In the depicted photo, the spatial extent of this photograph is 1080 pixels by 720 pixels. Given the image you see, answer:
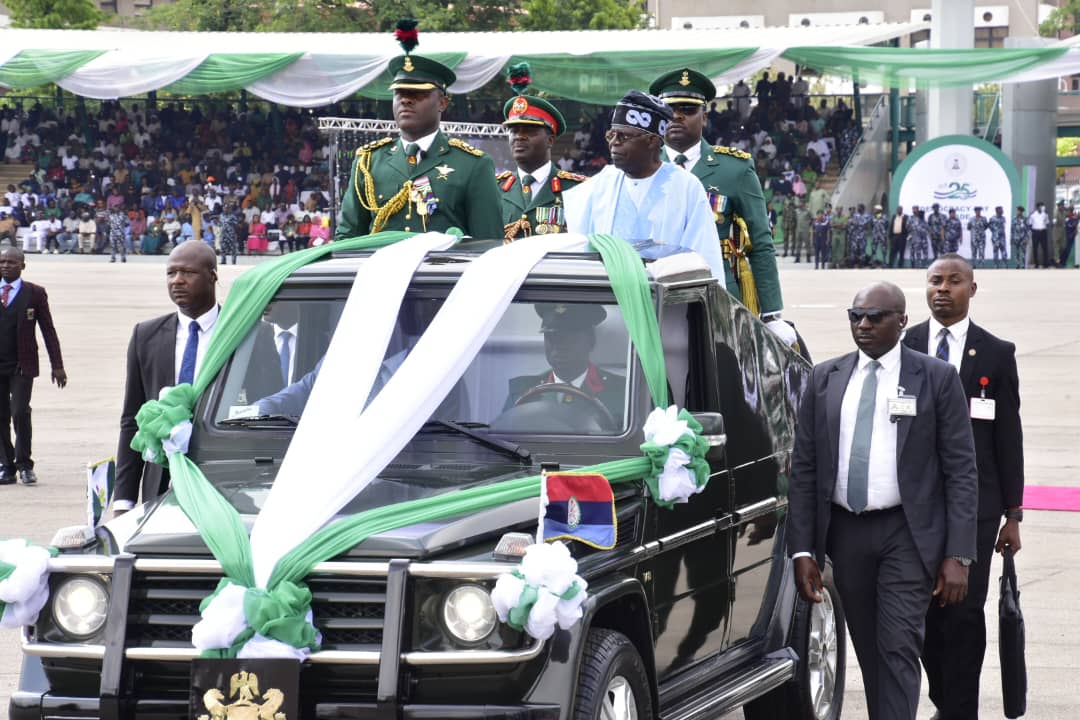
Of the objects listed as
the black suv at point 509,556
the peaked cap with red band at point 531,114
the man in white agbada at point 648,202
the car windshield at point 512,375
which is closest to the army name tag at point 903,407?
the black suv at point 509,556

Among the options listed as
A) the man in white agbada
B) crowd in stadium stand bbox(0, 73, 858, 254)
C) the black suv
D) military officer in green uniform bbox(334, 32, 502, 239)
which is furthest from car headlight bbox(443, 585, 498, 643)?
crowd in stadium stand bbox(0, 73, 858, 254)

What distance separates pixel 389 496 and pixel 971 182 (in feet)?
131

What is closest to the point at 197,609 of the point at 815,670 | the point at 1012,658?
the point at 815,670

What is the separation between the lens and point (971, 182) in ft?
142

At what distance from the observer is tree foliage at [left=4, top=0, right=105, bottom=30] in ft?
210

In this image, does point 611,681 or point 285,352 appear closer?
point 611,681

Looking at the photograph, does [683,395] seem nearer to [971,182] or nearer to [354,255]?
[354,255]

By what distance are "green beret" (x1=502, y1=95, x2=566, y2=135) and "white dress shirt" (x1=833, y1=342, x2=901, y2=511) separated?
13.8 feet

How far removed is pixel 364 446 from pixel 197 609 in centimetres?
80

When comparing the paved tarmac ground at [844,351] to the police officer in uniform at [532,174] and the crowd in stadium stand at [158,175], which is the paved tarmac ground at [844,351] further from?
the crowd in stadium stand at [158,175]

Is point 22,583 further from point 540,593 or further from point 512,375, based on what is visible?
point 512,375

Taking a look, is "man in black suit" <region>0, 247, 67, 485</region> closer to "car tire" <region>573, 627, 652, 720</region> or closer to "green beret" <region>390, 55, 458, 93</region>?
"green beret" <region>390, 55, 458, 93</region>

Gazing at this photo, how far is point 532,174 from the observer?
33.8 feet

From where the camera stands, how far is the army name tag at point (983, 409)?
684 centimetres
